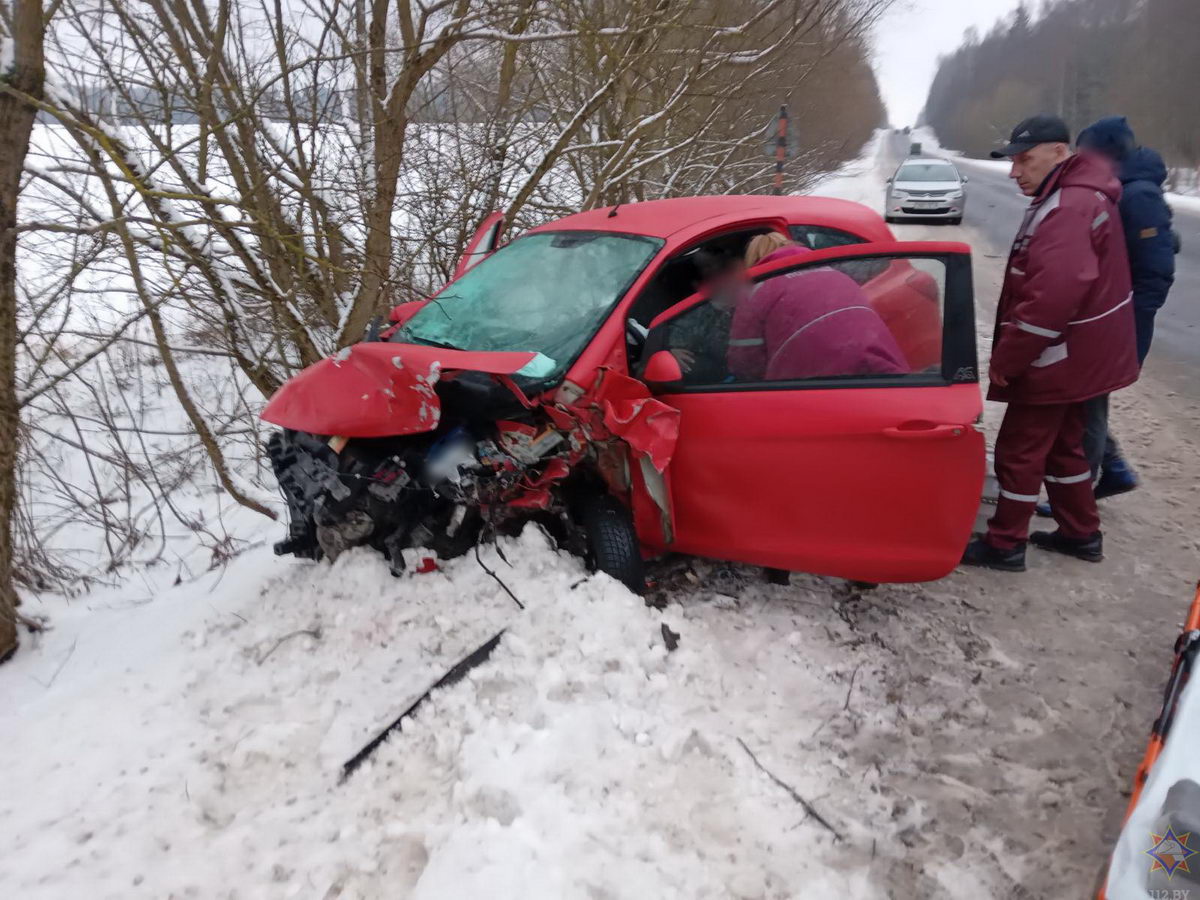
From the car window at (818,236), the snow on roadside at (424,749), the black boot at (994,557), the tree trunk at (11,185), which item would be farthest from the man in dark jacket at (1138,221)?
the tree trunk at (11,185)

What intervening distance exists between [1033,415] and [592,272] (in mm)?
2142

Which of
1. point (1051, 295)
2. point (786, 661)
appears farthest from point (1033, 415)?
point (786, 661)

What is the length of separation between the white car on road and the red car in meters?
14.0

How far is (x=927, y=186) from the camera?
15164mm

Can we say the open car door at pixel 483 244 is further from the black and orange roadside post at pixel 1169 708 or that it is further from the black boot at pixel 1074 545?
the black and orange roadside post at pixel 1169 708

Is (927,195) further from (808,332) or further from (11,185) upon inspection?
(11,185)

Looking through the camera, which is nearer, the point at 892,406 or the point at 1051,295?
the point at 892,406

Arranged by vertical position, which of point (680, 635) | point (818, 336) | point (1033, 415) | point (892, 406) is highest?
point (818, 336)

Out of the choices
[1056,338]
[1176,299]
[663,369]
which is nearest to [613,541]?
[663,369]

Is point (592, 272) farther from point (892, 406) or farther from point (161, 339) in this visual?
point (161, 339)

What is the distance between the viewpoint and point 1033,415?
3.34 meters

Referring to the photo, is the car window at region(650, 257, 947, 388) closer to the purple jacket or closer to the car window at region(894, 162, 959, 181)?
the purple jacket

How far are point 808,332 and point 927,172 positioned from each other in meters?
15.3

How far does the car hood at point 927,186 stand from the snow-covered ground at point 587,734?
1355 cm
